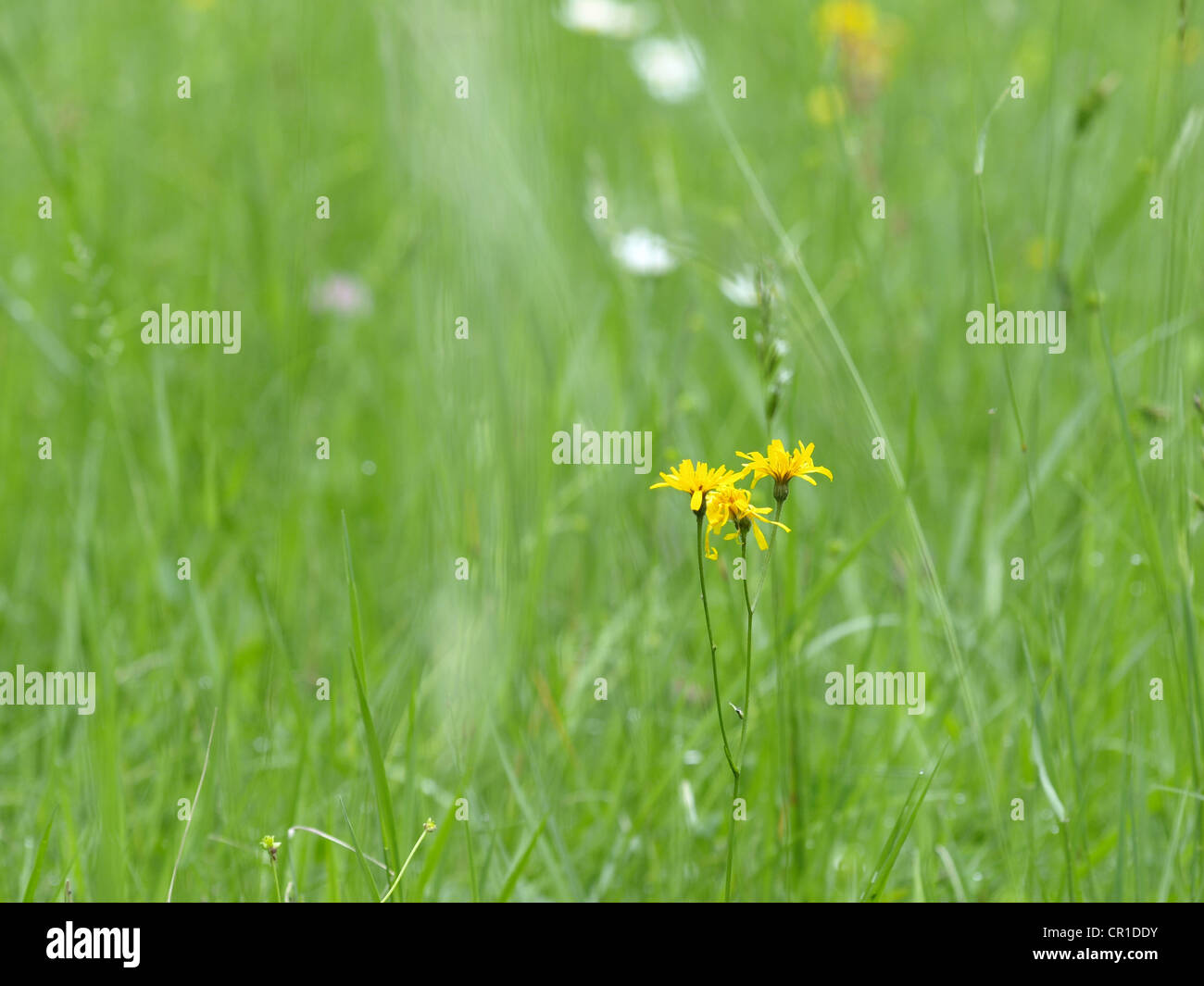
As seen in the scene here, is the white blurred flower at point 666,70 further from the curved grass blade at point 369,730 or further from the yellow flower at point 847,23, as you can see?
the curved grass blade at point 369,730

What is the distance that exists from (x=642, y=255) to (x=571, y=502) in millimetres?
498

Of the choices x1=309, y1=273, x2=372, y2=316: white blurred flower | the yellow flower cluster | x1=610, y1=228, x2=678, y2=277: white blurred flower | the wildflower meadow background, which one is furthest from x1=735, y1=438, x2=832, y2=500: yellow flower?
x1=309, y1=273, x2=372, y2=316: white blurred flower

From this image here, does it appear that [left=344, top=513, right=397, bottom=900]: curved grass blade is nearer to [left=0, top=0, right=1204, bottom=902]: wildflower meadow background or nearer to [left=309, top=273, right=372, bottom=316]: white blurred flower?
[left=0, top=0, right=1204, bottom=902]: wildflower meadow background

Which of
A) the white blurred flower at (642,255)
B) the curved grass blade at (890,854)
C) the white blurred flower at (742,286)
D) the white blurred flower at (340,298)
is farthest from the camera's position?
the white blurred flower at (340,298)

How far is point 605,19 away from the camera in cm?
326

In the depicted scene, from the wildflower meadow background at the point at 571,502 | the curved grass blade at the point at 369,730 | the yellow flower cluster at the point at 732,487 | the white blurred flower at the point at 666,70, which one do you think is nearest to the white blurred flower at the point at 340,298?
the wildflower meadow background at the point at 571,502

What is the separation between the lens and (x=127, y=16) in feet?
12.3

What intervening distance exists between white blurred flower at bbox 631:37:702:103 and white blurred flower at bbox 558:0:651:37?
8 cm

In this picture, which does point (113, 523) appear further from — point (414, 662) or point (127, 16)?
point (127, 16)

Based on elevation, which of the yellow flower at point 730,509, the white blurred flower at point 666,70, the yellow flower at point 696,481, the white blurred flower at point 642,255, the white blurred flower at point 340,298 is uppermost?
the white blurred flower at point 666,70

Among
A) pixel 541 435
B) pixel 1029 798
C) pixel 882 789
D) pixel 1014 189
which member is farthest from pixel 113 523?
pixel 1014 189

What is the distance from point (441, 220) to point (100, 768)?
691 millimetres

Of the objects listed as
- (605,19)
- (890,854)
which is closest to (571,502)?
(890,854)

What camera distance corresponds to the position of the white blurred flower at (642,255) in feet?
6.86
